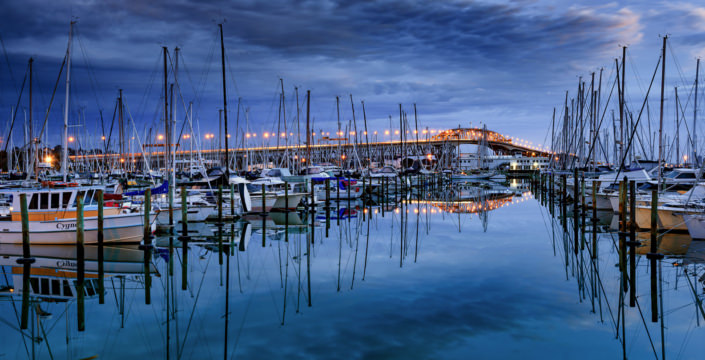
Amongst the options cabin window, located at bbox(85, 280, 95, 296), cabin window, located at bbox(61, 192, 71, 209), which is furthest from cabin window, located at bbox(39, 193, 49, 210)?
cabin window, located at bbox(85, 280, 95, 296)

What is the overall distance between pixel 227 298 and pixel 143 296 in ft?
7.48

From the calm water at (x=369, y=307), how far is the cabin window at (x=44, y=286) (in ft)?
1.65

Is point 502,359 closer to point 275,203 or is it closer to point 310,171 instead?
point 275,203

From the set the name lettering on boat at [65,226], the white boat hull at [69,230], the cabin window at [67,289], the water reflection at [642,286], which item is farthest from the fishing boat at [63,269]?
the water reflection at [642,286]

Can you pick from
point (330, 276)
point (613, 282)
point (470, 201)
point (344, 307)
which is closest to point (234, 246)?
point (330, 276)

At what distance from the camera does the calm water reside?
36.1 feet

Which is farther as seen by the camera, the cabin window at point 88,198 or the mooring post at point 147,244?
the cabin window at point 88,198

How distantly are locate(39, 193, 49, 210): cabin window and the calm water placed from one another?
1.86m

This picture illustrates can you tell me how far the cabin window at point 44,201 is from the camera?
21438 mm

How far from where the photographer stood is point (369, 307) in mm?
13773

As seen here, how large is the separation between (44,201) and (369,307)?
48.3 ft

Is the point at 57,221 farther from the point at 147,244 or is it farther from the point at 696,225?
the point at 696,225

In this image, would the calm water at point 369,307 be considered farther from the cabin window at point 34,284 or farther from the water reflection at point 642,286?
the cabin window at point 34,284

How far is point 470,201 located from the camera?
49.2m
